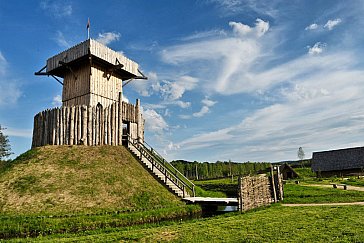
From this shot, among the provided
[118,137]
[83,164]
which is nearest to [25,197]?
[83,164]

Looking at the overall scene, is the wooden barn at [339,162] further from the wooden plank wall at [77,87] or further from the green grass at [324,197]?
the wooden plank wall at [77,87]

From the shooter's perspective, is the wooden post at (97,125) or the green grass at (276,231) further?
the wooden post at (97,125)

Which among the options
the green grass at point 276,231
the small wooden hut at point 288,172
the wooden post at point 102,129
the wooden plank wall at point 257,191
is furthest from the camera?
the small wooden hut at point 288,172

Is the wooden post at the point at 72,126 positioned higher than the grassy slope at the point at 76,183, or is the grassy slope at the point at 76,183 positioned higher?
the wooden post at the point at 72,126

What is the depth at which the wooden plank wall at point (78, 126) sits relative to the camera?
72.3 feet

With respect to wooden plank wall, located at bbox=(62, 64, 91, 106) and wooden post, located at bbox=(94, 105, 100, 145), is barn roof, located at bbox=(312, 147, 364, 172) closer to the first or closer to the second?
wooden post, located at bbox=(94, 105, 100, 145)

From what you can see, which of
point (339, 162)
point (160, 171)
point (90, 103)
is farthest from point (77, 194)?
point (339, 162)

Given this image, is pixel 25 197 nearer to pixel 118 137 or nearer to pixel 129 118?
pixel 118 137

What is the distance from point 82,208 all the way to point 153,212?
390 cm

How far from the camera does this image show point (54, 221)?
12984 millimetres

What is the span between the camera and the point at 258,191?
15586mm

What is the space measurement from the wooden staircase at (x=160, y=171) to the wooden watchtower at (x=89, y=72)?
5038mm

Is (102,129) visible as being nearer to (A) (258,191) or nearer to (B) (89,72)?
(B) (89,72)

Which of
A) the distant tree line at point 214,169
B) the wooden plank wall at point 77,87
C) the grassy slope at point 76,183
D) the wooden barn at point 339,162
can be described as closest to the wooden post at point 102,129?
the grassy slope at point 76,183
